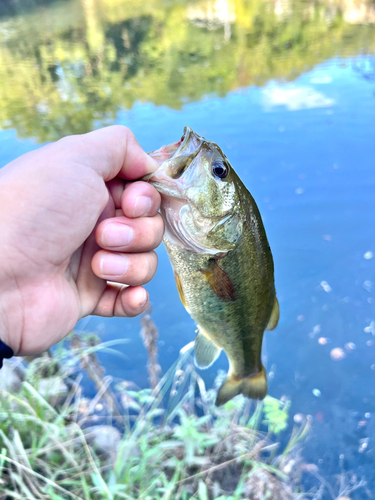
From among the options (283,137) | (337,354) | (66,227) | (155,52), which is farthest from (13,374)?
(155,52)

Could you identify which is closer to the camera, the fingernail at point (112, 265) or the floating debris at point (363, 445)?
the fingernail at point (112, 265)

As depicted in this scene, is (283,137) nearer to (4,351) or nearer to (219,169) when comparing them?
(219,169)

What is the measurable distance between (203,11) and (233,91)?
19828 millimetres

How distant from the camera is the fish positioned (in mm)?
1558

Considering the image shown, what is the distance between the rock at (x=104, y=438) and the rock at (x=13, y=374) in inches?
33.7

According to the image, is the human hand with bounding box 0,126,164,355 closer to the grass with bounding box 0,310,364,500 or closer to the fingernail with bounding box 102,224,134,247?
the fingernail with bounding box 102,224,134,247

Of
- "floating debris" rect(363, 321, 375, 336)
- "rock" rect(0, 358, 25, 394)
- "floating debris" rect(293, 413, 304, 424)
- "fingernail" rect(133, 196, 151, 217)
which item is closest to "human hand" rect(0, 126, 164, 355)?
"fingernail" rect(133, 196, 151, 217)

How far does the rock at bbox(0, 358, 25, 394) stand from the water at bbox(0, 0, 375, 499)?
Answer: 0.79 metres

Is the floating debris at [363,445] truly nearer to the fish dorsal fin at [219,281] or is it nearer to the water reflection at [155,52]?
the fish dorsal fin at [219,281]

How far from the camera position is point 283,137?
23.2 feet

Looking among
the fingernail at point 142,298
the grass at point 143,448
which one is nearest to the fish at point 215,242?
the fingernail at point 142,298

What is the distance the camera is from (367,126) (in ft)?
Result: 22.7

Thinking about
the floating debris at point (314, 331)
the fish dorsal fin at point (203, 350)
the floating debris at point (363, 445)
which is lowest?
the floating debris at point (363, 445)

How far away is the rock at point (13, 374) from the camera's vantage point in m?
3.13
